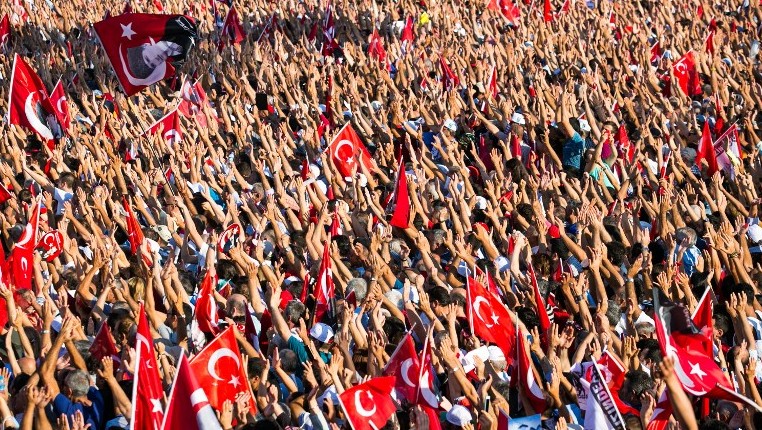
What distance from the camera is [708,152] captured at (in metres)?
11.3

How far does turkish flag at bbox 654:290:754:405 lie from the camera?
625cm

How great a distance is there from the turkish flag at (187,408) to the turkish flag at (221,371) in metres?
0.86

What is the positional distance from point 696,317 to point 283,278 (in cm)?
292

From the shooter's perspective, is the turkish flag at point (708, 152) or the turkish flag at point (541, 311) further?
the turkish flag at point (708, 152)

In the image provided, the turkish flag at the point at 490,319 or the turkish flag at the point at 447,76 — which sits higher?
the turkish flag at the point at 490,319

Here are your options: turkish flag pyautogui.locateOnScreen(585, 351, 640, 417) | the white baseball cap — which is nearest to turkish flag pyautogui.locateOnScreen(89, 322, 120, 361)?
the white baseball cap

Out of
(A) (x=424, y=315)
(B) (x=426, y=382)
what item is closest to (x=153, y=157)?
(A) (x=424, y=315)

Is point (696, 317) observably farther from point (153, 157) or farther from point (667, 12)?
point (667, 12)

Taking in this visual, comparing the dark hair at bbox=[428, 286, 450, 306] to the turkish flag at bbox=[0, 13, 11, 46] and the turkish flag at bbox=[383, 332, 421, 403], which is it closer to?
the turkish flag at bbox=[383, 332, 421, 403]

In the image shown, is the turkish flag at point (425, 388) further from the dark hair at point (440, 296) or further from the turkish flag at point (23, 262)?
the turkish flag at point (23, 262)

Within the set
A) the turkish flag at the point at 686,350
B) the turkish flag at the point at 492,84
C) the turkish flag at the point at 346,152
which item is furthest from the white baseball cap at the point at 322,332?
the turkish flag at the point at 492,84

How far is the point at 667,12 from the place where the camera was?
1752cm

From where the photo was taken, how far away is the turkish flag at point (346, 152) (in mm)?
11305

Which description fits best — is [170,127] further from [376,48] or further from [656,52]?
[656,52]
